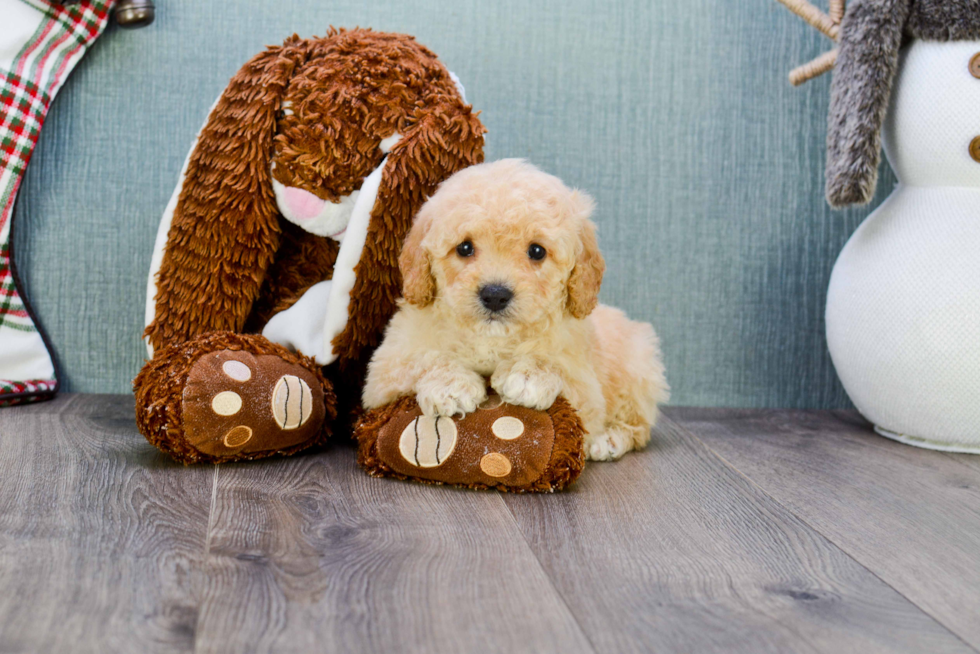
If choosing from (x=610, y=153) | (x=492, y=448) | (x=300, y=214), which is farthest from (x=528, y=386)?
(x=610, y=153)

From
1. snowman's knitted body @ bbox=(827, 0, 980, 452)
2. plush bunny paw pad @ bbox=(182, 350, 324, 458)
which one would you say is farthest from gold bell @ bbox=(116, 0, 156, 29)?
snowman's knitted body @ bbox=(827, 0, 980, 452)

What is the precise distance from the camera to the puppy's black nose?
1.15 m

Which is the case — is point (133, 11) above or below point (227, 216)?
above

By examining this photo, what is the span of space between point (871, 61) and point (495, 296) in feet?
2.87

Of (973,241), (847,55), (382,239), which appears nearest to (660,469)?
(382,239)

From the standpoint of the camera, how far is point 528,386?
3.99 feet

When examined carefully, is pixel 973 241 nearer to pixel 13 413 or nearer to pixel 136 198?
pixel 136 198

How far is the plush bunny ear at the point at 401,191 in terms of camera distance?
4.39 ft

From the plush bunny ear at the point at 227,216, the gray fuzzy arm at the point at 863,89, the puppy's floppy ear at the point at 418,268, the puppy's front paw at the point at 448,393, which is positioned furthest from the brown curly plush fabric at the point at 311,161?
the gray fuzzy arm at the point at 863,89

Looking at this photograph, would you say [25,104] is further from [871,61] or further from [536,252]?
[871,61]

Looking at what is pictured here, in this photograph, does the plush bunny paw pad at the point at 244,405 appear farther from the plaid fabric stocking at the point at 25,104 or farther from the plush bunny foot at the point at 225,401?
the plaid fabric stocking at the point at 25,104

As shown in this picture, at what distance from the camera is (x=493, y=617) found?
82 cm

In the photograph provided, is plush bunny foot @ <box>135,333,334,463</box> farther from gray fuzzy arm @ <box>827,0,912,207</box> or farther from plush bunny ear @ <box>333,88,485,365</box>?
gray fuzzy arm @ <box>827,0,912,207</box>

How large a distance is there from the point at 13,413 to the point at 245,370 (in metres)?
0.61
